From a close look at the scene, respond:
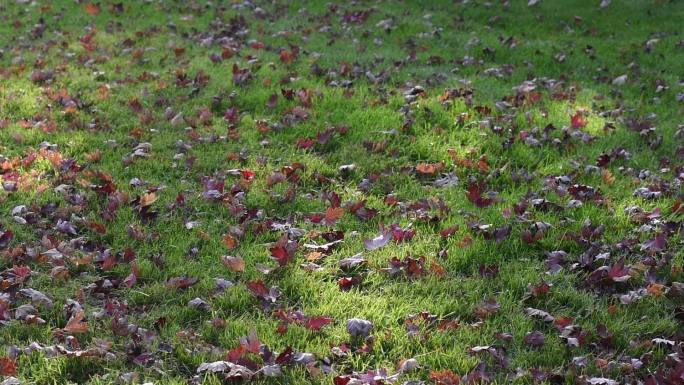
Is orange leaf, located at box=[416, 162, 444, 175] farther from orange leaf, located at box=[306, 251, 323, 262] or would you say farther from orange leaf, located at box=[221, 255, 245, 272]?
orange leaf, located at box=[221, 255, 245, 272]

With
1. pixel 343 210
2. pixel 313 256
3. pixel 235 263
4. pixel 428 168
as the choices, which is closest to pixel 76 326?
pixel 235 263

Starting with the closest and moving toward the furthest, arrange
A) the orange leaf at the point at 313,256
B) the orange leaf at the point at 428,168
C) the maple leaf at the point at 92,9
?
1. the orange leaf at the point at 313,256
2. the orange leaf at the point at 428,168
3. the maple leaf at the point at 92,9

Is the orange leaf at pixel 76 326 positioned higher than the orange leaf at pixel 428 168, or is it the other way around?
the orange leaf at pixel 76 326

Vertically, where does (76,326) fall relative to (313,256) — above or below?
above

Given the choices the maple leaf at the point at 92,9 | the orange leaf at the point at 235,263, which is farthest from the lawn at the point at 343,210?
the maple leaf at the point at 92,9

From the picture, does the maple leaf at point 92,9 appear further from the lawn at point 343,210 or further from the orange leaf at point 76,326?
the orange leaf at point 76,326

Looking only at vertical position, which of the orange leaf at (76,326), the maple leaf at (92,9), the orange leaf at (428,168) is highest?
the orange leaf at (76,326)

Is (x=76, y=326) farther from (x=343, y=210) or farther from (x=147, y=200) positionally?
(x=343, y=210)

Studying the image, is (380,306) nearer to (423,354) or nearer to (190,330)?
(423,354)

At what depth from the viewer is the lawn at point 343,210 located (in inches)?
142

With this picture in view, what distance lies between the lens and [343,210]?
5059 millimetres

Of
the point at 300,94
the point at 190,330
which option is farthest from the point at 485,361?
the point at 300,94

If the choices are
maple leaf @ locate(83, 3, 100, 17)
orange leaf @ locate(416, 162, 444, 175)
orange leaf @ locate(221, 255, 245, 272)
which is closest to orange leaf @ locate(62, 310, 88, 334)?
orange leaf @ locate(221, 255, 245, 272)

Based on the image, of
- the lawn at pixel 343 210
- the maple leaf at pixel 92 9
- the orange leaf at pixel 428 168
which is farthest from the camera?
the maple leaf at pixel 92 9
